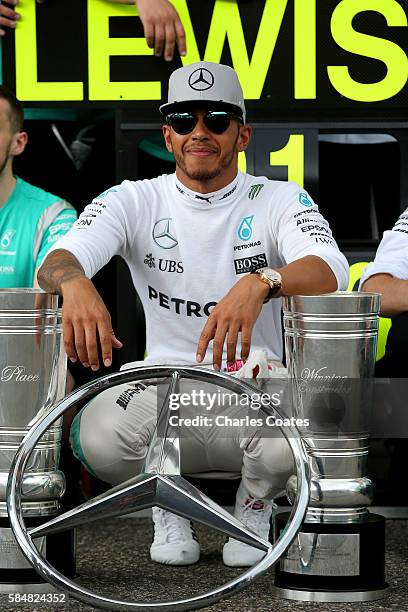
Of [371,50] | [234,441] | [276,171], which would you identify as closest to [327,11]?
[371,50]

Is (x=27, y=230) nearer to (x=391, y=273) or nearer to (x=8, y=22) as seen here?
(x=8, y=22)

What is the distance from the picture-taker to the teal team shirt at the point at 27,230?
366cm

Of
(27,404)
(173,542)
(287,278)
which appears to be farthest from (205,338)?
(173,542)

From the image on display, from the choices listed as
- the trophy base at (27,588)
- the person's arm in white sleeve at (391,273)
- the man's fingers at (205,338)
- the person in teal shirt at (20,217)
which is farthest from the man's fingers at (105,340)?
→ the person in teal shirt at (20,217)

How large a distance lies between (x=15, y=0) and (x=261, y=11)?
2.46 ft

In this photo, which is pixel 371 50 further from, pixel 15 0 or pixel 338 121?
pixel 15 0

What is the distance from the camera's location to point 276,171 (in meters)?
3.63

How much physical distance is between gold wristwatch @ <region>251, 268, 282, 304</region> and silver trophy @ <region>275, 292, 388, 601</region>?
0.12ft

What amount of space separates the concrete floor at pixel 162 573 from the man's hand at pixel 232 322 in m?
0.55

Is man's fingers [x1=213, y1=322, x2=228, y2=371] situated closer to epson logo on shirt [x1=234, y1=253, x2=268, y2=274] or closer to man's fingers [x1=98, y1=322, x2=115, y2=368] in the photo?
man's fingers [x1=98, y1=322, x2=115, y2=368]

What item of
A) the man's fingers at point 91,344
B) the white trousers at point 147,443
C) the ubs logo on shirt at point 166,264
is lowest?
the white trousers at point 147,443

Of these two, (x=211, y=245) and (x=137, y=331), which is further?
(x=137, y=331)

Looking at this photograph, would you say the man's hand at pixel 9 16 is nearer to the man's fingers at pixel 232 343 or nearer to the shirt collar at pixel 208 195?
the shirt collar at pixel 208 195

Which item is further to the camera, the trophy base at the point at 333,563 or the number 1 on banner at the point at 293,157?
the number 1 on banner at the point at 293,157
